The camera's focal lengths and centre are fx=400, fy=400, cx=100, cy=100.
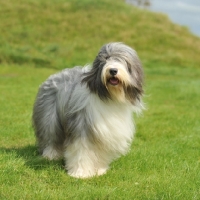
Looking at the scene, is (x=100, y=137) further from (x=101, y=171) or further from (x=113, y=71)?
(x=113, y=71)

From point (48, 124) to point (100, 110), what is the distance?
95cm

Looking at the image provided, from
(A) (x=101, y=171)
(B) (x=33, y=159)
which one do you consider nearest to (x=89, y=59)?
(B) (x=33, y=159)

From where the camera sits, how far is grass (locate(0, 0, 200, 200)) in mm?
4523

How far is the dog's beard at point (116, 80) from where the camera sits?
4.36m

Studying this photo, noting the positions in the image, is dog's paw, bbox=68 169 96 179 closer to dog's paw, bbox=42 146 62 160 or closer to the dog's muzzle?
dog's paw, bbox=42 146 62 160

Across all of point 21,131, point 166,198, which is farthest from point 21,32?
point 166,198

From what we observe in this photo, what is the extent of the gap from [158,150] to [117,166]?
42.6 inches

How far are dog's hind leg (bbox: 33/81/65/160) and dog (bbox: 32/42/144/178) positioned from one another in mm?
32

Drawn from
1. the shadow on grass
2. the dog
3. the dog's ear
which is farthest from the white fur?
the shadow on grass

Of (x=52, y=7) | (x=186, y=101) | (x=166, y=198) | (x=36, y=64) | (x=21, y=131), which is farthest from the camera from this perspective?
(x=52, y=7)

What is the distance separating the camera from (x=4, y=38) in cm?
2245

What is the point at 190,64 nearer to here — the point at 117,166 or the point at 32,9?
the point at 32,9

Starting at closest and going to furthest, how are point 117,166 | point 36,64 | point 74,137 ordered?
point 74,137 → point 117,166 → point 36,64

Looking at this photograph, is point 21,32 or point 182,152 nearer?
point 182,152
